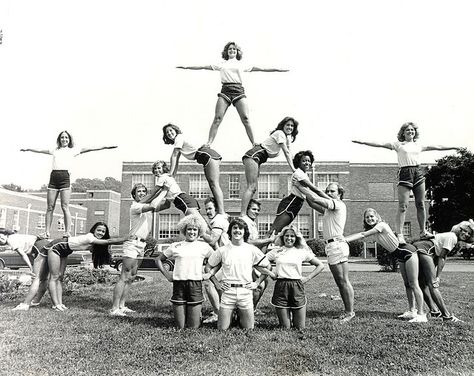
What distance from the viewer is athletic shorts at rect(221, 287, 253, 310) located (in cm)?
626

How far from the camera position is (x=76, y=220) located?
180ft

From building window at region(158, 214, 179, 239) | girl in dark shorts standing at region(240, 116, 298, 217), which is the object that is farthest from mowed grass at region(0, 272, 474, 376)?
building window at region(158, 214, 179, 239)

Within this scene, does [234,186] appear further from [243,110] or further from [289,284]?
[289,284]

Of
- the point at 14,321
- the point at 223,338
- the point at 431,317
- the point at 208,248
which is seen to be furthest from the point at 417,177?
the point at 14,321

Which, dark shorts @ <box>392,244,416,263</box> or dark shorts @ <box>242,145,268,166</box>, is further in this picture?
dark shorts @ <box>242,145,268,166</box>

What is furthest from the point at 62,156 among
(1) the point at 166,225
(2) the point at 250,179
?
(1) the point at 166,225

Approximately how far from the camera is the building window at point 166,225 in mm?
38969

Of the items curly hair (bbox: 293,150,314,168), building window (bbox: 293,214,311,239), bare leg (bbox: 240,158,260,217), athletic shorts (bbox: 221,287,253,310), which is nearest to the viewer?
athletic shorts (bbox: 221,287,253,310)

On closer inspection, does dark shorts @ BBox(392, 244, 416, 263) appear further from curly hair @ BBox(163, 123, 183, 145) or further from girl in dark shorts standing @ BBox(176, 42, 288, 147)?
curly hair @ BBox(163, 123, 183, 145)

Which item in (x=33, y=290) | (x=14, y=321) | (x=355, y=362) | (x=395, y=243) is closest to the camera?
(x=355, y=362)

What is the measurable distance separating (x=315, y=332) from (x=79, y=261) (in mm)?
18922

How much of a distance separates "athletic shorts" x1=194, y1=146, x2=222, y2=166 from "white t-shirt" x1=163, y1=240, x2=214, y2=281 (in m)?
1.91

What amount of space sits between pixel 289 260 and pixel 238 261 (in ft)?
2.59

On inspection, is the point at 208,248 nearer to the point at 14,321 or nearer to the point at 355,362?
the point at 355,362
